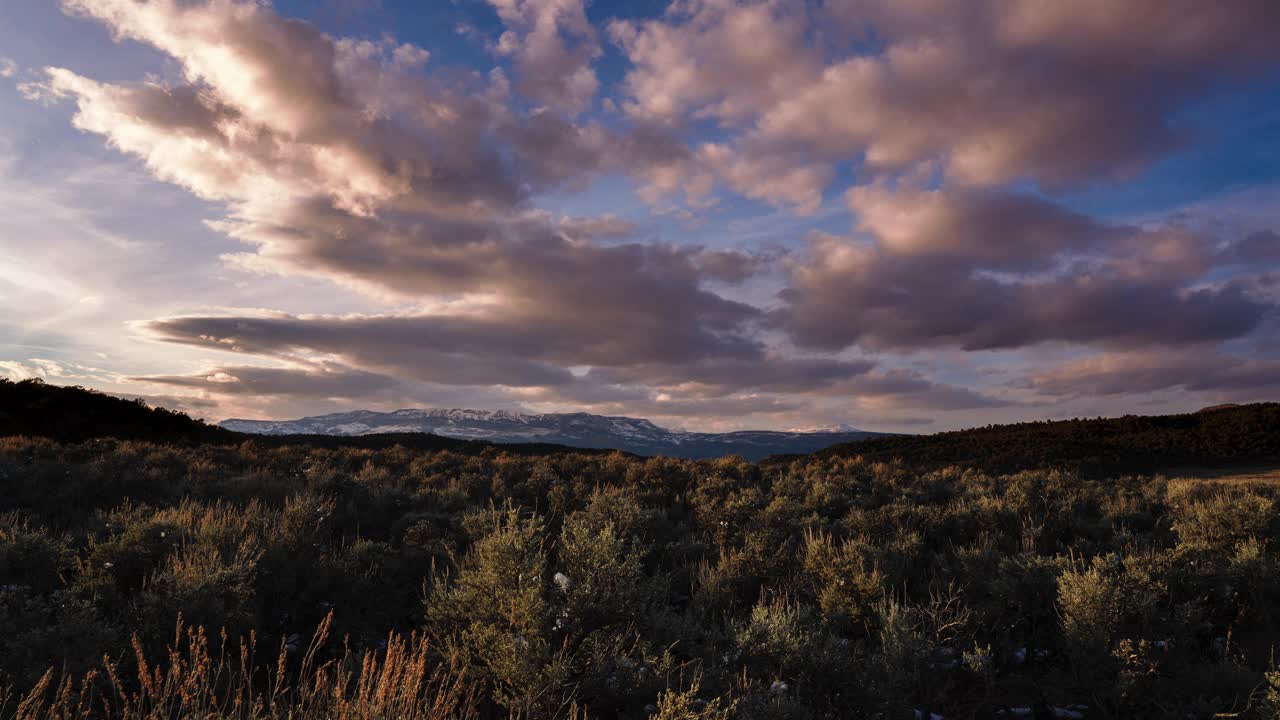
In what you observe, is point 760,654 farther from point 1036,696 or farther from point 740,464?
point 740,464

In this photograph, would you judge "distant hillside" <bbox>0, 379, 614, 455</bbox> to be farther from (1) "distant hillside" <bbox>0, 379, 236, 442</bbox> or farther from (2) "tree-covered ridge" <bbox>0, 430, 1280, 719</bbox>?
(2) "tree-covered ridge" <bbox>0, 430, 1280, 719</bbox>

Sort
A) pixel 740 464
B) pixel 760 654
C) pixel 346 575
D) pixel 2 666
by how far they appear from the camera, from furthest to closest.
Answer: pixel 740 464 < pixel 346 575 < pixel 760 654 < pixel 2 666

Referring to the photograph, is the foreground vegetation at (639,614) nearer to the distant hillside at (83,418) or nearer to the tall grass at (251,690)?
the tall grass at (251,690)

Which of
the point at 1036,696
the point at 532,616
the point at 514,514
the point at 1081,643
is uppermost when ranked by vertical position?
the point at 514,514

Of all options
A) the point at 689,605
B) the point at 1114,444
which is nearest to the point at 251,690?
the point at 689,605

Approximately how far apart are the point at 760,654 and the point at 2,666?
6351mm

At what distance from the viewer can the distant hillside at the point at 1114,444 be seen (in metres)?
25.8

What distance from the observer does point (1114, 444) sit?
28641 mm

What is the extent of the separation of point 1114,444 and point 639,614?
3068 centimetres

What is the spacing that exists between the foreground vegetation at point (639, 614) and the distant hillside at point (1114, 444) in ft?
48.6

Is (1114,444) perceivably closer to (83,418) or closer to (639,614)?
(639,614)

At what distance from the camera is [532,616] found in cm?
541

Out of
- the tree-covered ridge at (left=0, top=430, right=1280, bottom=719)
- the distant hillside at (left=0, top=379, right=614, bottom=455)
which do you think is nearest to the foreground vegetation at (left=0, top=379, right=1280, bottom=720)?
the tree-covered ridge at (left=0, top=430, right=1280, bottom=719)

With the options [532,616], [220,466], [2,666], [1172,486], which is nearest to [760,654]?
[532,616]
